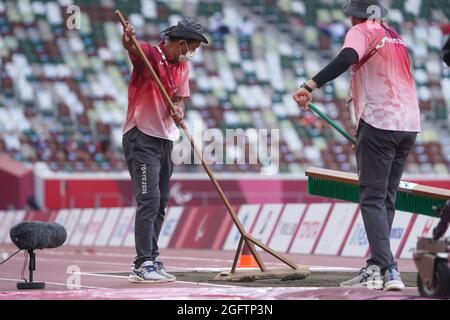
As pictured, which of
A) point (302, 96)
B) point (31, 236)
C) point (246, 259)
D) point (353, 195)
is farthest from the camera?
point (246, 259)

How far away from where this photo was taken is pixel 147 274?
942 cm

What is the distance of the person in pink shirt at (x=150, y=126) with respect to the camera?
31.2 ft

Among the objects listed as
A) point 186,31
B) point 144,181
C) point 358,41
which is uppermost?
point 186,31

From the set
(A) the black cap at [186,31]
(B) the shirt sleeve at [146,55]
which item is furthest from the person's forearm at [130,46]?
(A) the black cap at [186,31]

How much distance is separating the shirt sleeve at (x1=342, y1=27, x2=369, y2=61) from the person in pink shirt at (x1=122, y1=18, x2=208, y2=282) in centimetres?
171

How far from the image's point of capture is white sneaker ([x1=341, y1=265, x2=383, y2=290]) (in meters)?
8.13

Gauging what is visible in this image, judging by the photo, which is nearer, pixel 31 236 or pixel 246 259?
pixel 31 236

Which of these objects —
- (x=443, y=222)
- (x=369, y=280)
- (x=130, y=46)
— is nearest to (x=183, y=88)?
(x=130, y=46)

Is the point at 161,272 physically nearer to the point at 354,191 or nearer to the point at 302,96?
the point at 354,191

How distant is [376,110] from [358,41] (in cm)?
49

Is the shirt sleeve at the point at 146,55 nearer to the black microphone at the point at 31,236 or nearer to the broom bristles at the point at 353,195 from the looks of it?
the black microphone at the point at 31,236

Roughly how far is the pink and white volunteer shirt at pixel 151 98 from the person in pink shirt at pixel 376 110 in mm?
1772

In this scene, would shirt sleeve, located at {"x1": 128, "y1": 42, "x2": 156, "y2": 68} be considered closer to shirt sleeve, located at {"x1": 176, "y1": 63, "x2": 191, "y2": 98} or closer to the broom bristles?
shirt sleeve, located at {"x1": 176, "y1": 63, "x2": 191, "y2": 98}
